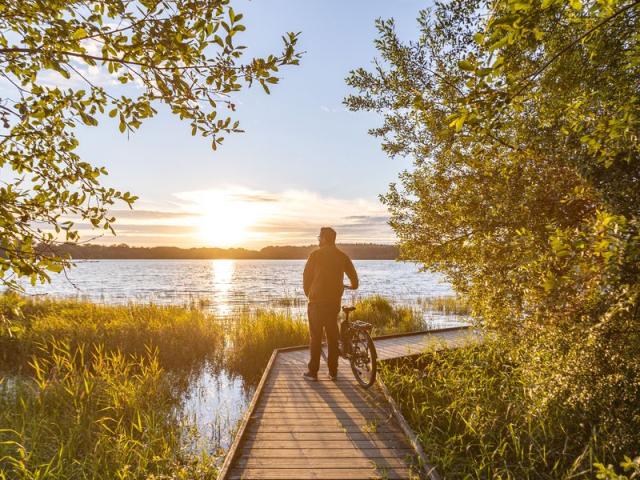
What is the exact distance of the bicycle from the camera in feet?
22.4

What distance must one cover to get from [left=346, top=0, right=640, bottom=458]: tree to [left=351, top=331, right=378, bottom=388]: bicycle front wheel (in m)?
1.83

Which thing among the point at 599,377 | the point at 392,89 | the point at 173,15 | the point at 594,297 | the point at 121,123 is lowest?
the point at 599,377

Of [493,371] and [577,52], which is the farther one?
[493,371]

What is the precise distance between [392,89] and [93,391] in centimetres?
773

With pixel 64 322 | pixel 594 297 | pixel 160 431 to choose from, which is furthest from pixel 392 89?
pixel 64 322

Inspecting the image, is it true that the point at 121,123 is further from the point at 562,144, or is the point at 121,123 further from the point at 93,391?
the point at 93,391

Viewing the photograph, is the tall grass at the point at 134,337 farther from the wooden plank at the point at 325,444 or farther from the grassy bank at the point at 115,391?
the wooden plank at the point at 325,444

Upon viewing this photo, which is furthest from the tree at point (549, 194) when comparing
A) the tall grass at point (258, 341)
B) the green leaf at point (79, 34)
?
the tall grass at point (258, 341)

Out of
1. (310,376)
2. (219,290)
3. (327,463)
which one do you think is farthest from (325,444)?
(219,290)

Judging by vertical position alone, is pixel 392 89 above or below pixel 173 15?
above

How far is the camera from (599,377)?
4809 mm

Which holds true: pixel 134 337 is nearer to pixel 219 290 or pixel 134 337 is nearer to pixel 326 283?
pixel 326 283

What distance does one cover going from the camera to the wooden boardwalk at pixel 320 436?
4488 millimetres

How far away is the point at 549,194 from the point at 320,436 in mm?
4347
